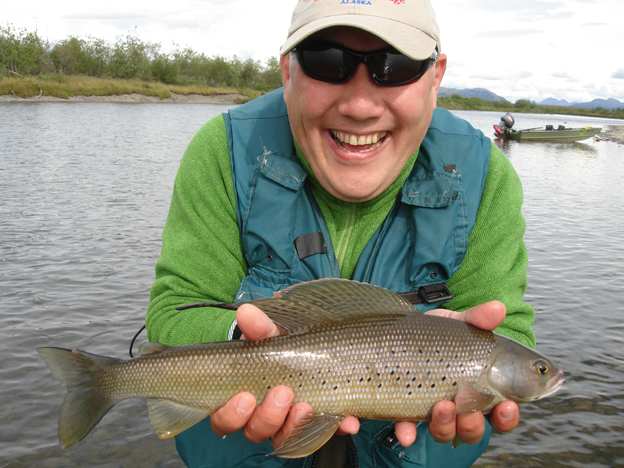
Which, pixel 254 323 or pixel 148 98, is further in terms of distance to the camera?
pixel 148 98

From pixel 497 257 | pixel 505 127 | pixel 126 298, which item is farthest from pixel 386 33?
pixel 505 127

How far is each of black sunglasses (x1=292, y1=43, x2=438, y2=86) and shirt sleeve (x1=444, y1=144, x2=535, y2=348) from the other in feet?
3.14

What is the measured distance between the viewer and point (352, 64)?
247cm

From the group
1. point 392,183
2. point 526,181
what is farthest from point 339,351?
point 526,181

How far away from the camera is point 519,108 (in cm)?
12862

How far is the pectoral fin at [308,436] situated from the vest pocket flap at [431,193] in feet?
4.45

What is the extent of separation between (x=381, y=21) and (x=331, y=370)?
1.67 metres

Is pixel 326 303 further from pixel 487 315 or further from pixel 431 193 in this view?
pixel 431 193

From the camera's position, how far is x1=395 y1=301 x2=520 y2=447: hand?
88.2 inches

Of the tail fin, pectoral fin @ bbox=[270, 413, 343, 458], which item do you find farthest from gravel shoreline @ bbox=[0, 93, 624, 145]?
the tail fin

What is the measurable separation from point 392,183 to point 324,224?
47 centimetres

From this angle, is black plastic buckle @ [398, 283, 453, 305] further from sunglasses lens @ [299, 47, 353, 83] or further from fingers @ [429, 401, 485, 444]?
sunglasses lens @ [299, 47, 353, 83]

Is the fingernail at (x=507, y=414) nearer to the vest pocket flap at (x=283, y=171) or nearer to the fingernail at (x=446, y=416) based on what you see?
the fingernail at (x=446, y=416)

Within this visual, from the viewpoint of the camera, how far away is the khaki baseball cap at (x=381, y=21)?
7.67ft
